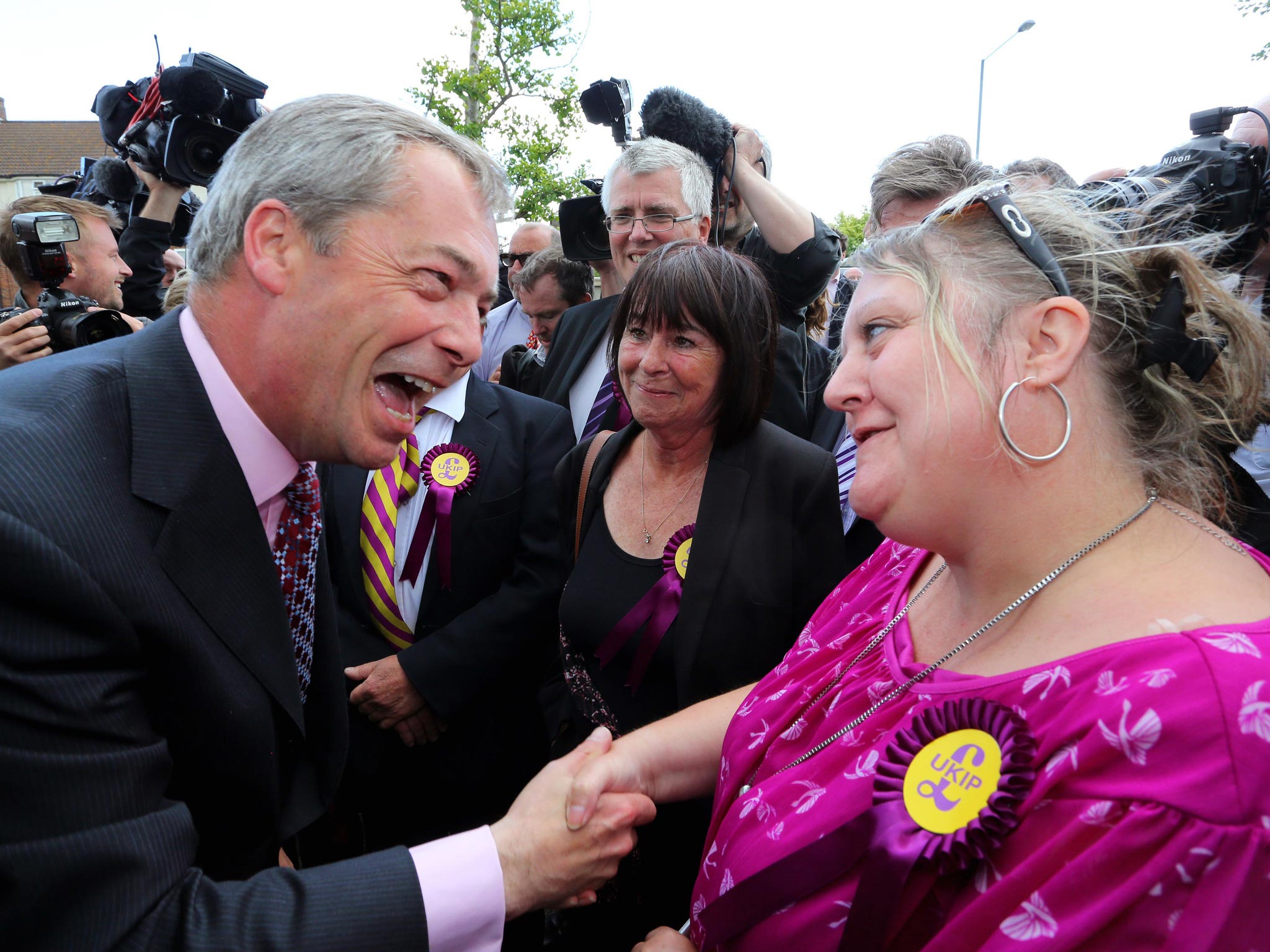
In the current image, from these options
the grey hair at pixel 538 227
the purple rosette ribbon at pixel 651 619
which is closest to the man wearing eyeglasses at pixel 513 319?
the grey hair at pixel 538 227

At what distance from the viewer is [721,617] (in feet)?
8.36

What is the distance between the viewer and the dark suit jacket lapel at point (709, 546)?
99.0 inches

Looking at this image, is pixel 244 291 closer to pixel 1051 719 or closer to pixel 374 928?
pixel 374 928

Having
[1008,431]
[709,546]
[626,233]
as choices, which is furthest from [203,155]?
[1008,431]

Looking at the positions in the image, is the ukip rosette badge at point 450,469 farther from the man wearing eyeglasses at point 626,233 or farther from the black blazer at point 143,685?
the black blazer at point 143,685

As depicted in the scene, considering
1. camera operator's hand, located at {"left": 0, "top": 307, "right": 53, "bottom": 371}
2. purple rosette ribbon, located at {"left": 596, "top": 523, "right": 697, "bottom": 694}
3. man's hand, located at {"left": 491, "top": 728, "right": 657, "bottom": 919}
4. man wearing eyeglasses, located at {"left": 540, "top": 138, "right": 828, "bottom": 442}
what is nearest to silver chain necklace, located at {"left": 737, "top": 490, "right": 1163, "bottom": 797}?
man's hand, located at {"left": 491, "top": 728, "right": 657, "bottom": 919}

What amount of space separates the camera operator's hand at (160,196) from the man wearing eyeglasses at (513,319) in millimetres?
1927

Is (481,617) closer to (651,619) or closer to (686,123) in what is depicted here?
(651,619)

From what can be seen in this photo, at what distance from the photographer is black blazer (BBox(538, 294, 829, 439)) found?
3408 mm

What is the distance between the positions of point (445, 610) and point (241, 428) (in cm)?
136

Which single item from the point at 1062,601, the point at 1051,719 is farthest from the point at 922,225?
the point at 1051,719

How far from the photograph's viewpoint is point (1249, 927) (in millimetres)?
990

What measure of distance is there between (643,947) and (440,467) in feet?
6.03

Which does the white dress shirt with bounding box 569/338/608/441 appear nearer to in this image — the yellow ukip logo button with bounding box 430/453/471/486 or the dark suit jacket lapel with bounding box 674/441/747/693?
the yellow ukip logo button with bounding box 430/453/471/486
